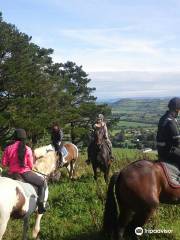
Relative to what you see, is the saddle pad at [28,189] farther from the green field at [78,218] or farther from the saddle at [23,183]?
the green field at [78,218]

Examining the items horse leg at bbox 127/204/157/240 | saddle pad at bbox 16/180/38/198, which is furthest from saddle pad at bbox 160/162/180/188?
saddle pad at bbox 16/180/38/198

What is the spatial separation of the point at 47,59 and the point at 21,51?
1086 centimetres

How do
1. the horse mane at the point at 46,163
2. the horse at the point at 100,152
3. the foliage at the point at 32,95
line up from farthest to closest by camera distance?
the foliage at the point at 32,95
the horse at the point at 100,152
the horse mane at the point at 46,163

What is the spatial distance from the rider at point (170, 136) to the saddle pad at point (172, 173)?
0.17 metres

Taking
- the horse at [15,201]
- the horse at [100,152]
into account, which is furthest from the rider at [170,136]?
the horse at [100,152]

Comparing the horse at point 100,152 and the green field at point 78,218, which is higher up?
the horse at point 100,152

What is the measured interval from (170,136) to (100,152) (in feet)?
23.3

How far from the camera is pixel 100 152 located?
1619 cm

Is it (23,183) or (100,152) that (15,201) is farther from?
(100,152)

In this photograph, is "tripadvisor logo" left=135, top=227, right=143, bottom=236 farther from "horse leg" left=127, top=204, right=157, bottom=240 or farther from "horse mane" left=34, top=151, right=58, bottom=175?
"horse mane" left=34, top=151, right=58, bottom=175

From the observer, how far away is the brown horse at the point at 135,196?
28.5 feet

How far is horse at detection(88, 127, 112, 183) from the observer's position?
16031 millimetres

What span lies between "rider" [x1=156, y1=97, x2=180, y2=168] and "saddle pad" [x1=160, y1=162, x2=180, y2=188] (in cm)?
17

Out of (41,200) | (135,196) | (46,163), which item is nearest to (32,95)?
(46,163)
